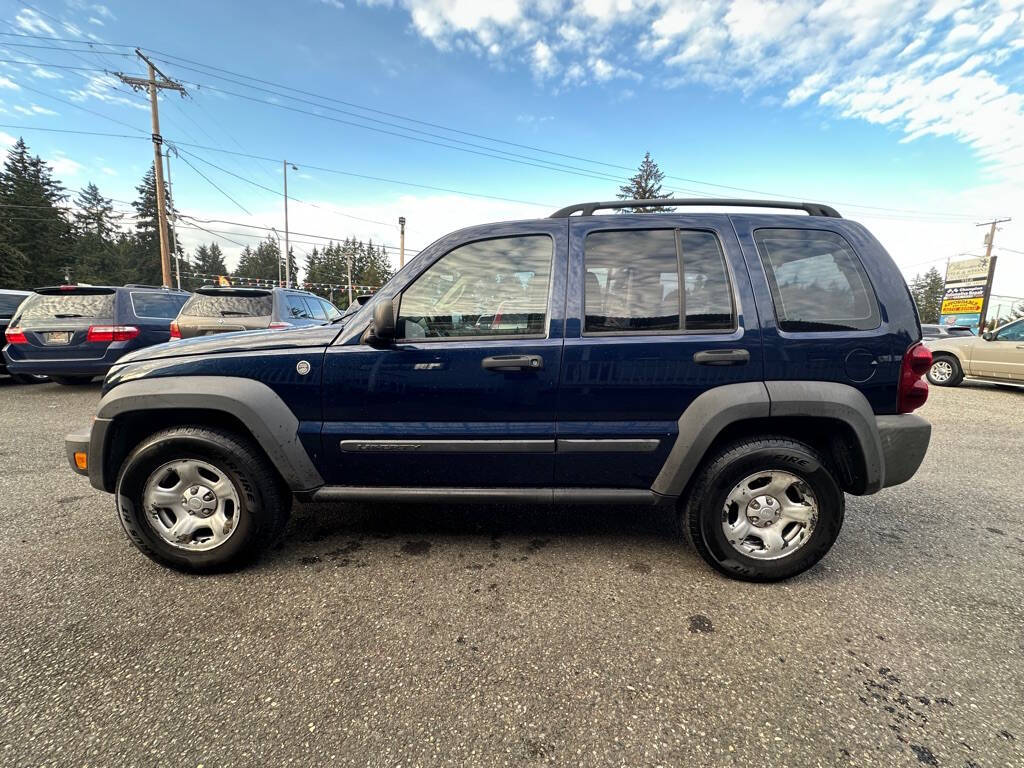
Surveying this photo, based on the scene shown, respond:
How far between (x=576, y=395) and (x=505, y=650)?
1180mm

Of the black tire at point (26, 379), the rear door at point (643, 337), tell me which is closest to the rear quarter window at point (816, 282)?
the rear door at point (643, 337)

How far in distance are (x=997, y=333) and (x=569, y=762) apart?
11955 mm

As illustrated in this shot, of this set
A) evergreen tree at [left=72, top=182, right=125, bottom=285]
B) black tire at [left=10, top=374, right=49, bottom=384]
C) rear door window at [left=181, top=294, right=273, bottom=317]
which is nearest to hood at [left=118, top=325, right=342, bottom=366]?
rear door window at [left=181, top=294, right=273, bottom=317]

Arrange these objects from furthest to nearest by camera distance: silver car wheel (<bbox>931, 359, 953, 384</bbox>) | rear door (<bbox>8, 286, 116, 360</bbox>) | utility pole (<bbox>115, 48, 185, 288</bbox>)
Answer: utility pole (<bbox>115, 48, 185, 288</bbox>), silver car wheel (<bbox>931, 359, 953, 384</bbox>), rear door (<bbox>8, 286, 116, 360</bbox>)

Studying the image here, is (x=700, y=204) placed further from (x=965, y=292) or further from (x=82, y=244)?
(x=82, y=244)

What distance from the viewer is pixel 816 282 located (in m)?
2.34

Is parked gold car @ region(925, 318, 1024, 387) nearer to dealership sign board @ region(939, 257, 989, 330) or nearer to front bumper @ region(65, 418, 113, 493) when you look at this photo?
front bumper @ region(65, 418, 113, 493)

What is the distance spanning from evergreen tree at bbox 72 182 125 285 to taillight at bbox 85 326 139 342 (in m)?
56.2

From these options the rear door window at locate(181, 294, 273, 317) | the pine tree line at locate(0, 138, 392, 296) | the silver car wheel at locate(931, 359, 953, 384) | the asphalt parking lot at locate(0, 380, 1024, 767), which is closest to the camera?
the asphalt parking lot at locate(0, 380, 1024, 767)

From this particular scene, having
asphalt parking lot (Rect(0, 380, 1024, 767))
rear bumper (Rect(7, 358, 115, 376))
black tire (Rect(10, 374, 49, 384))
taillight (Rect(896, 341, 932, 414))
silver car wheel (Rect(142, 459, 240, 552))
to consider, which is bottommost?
asphalt parking lot (Rect(0, 380, 1024, 767))

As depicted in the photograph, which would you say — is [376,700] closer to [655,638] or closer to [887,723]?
[655,638]

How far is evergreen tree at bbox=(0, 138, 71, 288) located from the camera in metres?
38.5

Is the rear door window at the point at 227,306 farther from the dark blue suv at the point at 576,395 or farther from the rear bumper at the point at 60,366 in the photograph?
the dark blue suv at the point at 576,395

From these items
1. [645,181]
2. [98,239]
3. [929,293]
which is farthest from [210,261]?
[929,293]
